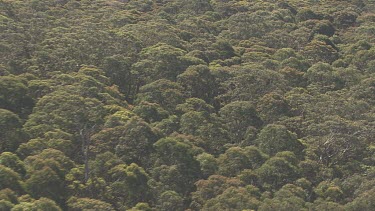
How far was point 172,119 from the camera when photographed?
41000mm

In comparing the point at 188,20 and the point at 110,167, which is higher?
the point at 188,20

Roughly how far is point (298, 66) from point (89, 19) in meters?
26.3

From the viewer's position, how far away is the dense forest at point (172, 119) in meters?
31.5

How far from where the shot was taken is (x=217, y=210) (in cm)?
2992

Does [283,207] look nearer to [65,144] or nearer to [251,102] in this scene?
[65,144]

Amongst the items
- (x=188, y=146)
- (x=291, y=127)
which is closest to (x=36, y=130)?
(x=188, y=146)

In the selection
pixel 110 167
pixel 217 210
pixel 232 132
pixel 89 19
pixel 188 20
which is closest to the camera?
pixel 217 210

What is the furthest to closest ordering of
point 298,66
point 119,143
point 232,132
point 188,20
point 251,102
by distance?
point 188,20 → point 298,66 → point 251,102 → point 232,132 → point 119,143

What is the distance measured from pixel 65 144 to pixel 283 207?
14.0 meters

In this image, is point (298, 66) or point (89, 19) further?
point (89, 19)

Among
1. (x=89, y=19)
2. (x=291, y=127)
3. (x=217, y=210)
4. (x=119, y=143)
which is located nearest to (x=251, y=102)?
(x=291, y=127)

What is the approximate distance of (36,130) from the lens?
114ft

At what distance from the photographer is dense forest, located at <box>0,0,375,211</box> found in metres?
31.5

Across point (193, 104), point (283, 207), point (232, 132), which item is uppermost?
point (193, 104)
